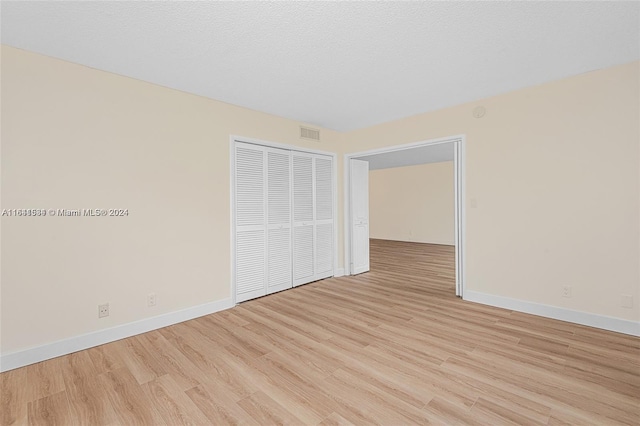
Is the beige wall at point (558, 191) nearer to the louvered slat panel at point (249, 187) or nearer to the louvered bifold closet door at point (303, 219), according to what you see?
the louvered bifold closet door at point (303, 219)

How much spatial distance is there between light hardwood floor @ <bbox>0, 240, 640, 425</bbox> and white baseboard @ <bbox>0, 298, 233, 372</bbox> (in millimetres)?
96

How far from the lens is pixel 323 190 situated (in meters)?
4.84

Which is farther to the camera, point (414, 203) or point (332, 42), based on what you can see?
point (414, 203)

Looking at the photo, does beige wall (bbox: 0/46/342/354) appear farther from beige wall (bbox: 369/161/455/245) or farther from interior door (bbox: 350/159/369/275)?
beige wall (bbox: 369/161/455/245)

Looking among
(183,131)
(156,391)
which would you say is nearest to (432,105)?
(183,131)

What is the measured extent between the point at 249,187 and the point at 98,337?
7.25 ft

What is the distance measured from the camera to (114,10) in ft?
6.19

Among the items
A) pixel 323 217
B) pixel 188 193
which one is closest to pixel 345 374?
pixel 188 193

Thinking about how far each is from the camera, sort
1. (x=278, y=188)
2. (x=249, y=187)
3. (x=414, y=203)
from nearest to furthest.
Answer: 1. (x=249, y=187)
2. (x=278, y=188)
3. (x=414, y=203)

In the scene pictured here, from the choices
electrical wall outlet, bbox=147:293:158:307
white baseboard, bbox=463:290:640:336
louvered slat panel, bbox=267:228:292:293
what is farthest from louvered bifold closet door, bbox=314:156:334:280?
electrical wall outlet, bbox=147:293:158:307

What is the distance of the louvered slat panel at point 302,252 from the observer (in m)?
4.43

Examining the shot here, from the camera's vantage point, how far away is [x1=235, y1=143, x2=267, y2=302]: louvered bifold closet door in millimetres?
3717

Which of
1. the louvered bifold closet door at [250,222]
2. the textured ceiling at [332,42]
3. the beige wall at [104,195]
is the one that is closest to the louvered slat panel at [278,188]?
the louvered bifold closet door at [250,222]

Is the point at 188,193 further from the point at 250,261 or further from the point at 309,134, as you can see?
the point at 309,134
